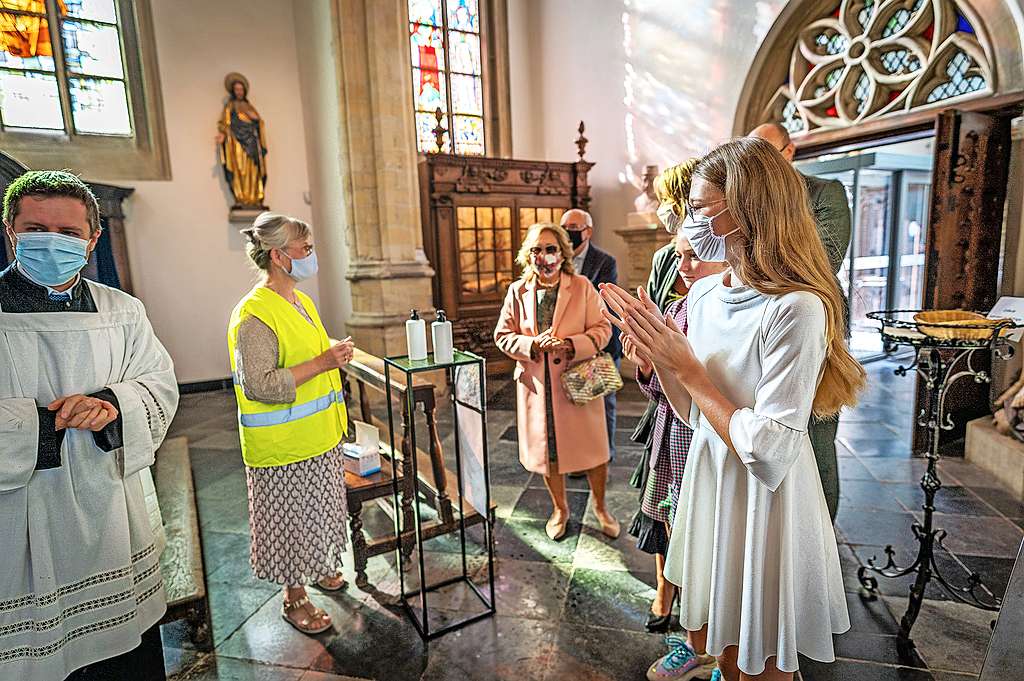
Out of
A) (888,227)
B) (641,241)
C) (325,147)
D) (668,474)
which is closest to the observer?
(668,474)

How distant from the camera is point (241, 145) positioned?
659 cm

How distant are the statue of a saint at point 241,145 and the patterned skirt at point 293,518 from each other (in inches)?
213

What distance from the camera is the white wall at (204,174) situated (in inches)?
251

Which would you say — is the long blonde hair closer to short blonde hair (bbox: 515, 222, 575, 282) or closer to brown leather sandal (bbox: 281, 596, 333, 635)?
short blonde hair (bbox: 515, 222, 575, 282)

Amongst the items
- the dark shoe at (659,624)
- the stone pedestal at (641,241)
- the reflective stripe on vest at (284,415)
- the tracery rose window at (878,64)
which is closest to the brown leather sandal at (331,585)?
the reflective stripe on vest at (284,415)

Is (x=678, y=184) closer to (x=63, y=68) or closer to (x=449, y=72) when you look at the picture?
(x=63, y=68)

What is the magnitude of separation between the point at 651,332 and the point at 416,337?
106 centimetres

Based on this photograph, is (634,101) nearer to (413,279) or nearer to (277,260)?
(413,279)

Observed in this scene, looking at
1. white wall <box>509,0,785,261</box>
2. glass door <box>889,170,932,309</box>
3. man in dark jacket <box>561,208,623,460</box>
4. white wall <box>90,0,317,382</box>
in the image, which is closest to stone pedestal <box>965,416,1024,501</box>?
man in dark jacket <box>561,208,623,460</box>

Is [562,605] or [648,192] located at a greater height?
[648,192]

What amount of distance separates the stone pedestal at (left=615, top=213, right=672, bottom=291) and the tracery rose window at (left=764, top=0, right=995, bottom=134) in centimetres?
155

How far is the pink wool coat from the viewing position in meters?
2.83

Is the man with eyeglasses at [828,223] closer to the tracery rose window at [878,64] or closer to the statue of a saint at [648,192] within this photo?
the tracery rose window at [878,64]

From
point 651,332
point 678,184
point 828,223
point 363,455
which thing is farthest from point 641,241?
point 651,332
